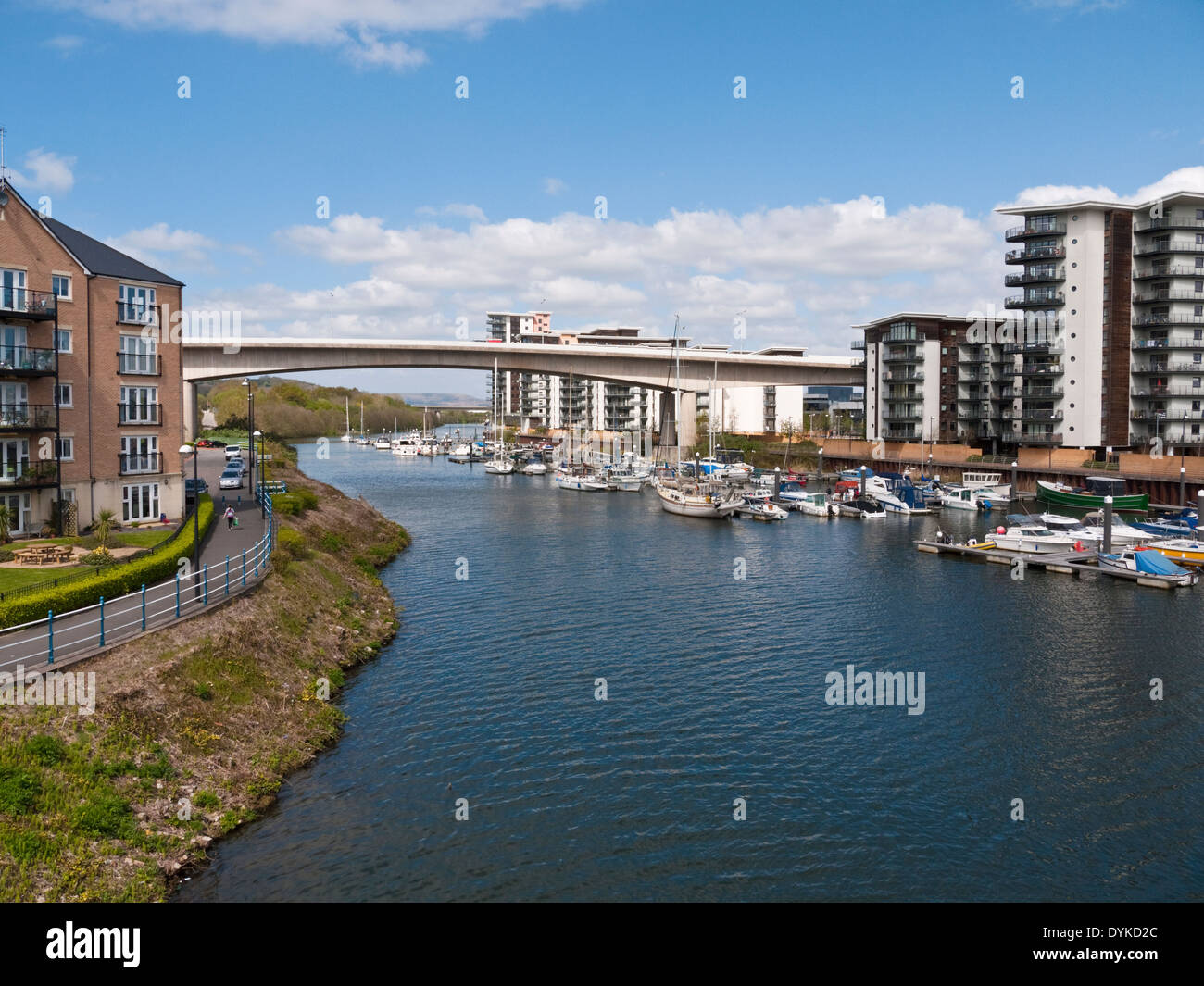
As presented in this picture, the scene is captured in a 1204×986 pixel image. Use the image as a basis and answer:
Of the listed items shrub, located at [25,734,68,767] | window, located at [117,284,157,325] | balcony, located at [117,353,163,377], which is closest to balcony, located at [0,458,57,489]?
balcony, located at [117,353,163,377]

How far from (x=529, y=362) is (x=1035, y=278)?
180 ft

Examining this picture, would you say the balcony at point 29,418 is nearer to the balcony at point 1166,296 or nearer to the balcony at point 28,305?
the balcony at point 28,305

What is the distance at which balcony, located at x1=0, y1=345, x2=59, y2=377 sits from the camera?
36.7 meters

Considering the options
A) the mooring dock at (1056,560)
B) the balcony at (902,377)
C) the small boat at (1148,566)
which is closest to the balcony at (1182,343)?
the balcony at (902,377)

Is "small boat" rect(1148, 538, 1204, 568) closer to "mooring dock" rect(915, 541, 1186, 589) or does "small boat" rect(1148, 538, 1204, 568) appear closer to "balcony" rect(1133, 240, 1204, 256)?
"mooring dock" rect(915, 541, 1186, 589)

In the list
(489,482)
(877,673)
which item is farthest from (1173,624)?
(489,482)

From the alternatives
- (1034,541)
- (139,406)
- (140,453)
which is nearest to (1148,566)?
(1034,541)

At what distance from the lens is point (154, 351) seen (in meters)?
42.9

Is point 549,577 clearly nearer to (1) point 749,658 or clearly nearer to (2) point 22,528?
(1) point 749,658

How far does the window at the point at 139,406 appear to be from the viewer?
4172cm

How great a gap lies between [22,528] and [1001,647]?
1513 inches

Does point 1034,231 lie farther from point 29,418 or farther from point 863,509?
point 29,418

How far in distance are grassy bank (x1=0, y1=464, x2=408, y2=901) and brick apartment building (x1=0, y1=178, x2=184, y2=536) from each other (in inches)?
479

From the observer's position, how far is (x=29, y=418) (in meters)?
37.7
